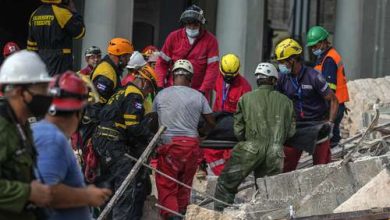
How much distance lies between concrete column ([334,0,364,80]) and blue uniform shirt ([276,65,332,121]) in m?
9.44

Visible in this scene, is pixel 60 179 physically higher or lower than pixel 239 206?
higher

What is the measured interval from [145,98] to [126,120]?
0.48m

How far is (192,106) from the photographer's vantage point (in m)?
11.1

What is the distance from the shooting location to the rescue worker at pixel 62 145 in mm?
6023

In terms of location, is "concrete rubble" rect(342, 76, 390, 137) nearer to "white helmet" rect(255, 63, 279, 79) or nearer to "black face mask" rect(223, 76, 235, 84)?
"black face mask" rect(223, 76, 235, 84)

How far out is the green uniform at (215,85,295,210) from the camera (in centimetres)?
1103

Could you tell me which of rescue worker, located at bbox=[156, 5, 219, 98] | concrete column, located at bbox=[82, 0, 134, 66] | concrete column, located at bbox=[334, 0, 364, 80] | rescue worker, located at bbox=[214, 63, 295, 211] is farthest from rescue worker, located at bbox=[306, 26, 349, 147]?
concrete column, located at bbox=[334, 0, 364, 80]

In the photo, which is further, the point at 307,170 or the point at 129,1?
the point at 129,1

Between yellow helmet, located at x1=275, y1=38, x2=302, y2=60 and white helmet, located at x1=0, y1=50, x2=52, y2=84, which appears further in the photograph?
yellow helmet, located at x1=275, y1=38, x2=302, y2=60

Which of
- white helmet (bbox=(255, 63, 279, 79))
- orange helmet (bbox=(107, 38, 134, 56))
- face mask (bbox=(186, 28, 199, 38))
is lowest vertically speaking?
white helmet (bbox=(255, 63, 279, 79))

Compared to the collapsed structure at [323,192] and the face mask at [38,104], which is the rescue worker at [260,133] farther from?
the face mask at [38,104]

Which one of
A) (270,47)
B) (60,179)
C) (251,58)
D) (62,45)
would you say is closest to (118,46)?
(62,45)

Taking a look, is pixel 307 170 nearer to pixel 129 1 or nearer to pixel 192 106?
pixel 192 106

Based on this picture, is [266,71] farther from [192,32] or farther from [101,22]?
[101,22]
